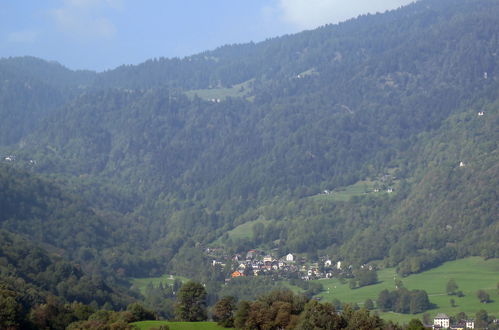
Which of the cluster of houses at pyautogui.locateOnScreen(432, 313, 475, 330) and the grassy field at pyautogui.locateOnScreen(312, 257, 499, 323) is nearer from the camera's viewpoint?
the cluster of houses at pyautogui.locateOnScreen(432, 313, 475, 330)

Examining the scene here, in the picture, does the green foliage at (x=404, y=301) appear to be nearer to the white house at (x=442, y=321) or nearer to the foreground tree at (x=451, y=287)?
the foreground tree at (x=451, y=287)

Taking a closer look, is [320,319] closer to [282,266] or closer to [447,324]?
[447,324]

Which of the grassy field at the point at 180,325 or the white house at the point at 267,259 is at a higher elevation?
the white house at the point at 267,259

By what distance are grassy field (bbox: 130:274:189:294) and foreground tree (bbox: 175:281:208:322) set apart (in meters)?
69.9

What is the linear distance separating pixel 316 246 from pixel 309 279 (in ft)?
95.0

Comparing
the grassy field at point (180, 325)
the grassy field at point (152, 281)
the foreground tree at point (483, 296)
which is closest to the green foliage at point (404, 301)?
the foreground tree at point (483, 296)

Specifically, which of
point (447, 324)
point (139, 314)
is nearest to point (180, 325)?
point (139, 314)

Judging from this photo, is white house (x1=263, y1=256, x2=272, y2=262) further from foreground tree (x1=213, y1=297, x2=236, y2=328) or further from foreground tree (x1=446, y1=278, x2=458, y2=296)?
foreground tree (x1=213, y1=297, x2=236, y2=328)

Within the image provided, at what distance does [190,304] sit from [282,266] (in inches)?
3409

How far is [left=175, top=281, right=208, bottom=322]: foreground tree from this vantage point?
79438 mm

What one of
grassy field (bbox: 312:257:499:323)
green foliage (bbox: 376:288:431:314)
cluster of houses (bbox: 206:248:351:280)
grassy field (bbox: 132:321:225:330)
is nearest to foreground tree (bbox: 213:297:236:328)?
grassy field (bbox: 132:321:225:330)

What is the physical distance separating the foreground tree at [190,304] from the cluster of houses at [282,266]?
7457cm

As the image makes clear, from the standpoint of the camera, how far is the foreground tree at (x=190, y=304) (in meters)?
79.4

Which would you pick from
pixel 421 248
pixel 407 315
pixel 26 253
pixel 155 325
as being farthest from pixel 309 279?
pixel 155 325
